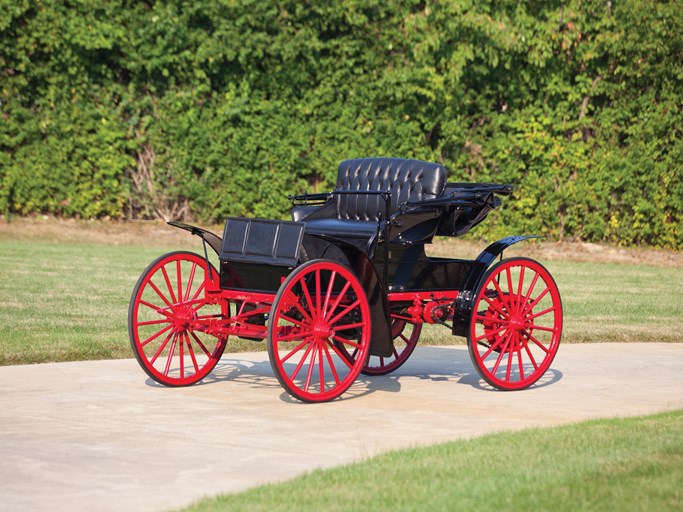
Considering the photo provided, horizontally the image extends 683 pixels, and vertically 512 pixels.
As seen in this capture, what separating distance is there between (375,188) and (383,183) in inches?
3.2

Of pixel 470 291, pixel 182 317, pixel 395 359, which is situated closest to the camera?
pixel 182 317

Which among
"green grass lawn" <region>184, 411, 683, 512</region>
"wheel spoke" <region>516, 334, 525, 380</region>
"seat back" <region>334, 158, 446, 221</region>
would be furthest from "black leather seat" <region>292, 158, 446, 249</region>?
"green grass lawn" <region>184, 411, 683, 512</region>

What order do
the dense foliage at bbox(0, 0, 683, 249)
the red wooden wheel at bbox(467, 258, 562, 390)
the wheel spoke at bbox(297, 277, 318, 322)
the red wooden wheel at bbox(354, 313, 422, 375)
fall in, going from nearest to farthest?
1. the wheel spoke at bbox(297, 277, 318, 322)
2. the red wooden wheel at bbox(467, 258, 562, 390)
3. the red wooden wheel at bbox(354, 313, 422, 375)
4. the dense foliage at bbox(0, 0, 683, 249)

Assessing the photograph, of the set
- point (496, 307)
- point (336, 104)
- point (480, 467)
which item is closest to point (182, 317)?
point (496, 307)

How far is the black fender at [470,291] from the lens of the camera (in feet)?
25.3

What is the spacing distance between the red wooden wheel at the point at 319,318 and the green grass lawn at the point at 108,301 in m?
2.22

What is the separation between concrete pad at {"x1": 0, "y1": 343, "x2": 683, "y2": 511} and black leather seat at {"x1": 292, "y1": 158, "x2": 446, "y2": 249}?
46.1 inches

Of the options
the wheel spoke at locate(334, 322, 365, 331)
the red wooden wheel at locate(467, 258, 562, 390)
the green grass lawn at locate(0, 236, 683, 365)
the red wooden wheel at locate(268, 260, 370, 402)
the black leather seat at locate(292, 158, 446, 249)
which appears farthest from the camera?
the green grass lawn at locate(0, 236, 683, 365)

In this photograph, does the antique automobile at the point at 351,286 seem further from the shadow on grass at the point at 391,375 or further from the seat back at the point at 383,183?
the shadow on grass at the point at 391,375

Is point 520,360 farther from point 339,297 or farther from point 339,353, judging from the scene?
point 339,297

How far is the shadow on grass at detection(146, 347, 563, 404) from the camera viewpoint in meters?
7.92

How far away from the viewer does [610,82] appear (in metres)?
17.4

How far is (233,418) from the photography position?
6594mm

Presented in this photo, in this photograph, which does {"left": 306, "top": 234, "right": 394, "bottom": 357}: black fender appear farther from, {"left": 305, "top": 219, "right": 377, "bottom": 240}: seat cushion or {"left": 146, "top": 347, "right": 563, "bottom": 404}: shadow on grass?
{"left": 146, "top": 347, "right": 563, "bottom": 404}: shadow on grass
